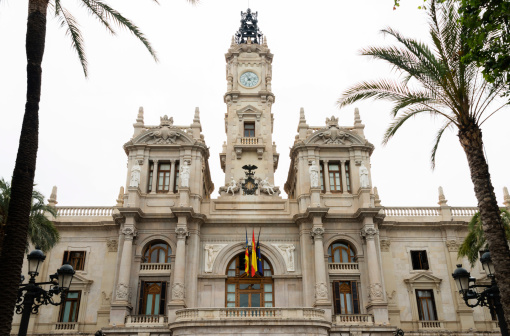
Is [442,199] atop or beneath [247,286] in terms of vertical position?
atop

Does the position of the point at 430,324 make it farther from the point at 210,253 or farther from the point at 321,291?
the point at 210,253

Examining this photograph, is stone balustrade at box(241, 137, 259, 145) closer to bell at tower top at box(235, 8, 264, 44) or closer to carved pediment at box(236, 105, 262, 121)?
carved pediment at box(236, 105, 262, 121)

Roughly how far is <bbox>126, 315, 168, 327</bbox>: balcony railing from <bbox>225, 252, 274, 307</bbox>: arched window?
4.41 m

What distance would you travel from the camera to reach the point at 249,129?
1613 inches

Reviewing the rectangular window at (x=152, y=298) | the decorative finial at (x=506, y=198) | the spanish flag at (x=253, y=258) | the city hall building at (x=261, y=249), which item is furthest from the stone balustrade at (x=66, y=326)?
the decorative finial at (x=506, y=198)

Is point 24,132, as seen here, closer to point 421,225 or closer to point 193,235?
point 193,235

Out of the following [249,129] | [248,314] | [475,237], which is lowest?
[248,314]

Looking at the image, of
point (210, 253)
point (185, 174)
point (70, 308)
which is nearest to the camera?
point (70, 308)

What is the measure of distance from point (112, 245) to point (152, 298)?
498 centimetres

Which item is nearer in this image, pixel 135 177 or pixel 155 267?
pixel 155 267

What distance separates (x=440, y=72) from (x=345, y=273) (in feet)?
66.3

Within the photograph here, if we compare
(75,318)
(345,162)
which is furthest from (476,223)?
(75,318)

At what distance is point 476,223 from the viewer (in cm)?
2688

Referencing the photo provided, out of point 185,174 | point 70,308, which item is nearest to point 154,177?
point 185,174
